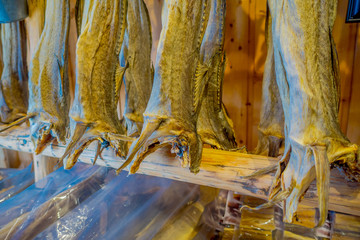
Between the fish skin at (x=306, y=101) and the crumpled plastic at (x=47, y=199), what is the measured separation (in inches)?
46.8

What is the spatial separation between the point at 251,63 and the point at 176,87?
1.08 m

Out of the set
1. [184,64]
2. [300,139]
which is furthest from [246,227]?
[184,64]

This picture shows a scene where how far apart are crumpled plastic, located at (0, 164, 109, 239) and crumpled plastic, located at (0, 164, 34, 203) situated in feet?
1.34

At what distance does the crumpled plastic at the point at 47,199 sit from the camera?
4.27 ft

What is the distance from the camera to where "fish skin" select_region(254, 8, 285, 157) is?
4.15 ft

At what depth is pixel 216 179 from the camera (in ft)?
3.48

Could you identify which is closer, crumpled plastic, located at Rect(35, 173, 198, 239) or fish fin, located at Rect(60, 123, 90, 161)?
fish fin, located at Rect(60, 123, 90, 161)

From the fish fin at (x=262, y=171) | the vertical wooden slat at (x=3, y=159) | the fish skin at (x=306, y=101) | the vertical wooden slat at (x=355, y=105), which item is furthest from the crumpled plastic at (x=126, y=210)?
the vertical wooden slat at (x=3, y=159)

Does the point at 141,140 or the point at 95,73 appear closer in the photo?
the point at 141,140

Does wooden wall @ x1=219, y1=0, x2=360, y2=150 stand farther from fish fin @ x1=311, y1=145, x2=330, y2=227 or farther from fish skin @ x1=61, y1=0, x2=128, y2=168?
fish fin @ x1=311, y1=145, x2=330, y2=227

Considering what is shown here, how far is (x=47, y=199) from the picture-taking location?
4.75 ft

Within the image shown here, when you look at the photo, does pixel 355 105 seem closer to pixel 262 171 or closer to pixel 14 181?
pixel 262 171

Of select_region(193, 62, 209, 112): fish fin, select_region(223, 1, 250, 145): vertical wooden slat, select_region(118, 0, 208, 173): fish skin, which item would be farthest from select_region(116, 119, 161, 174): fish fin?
select_region(223, 1, 250, 145): vertical wooden slat

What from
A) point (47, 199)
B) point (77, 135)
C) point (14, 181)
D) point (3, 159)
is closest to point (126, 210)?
point (47, 199)
